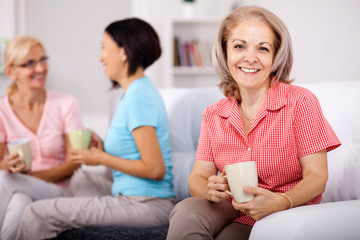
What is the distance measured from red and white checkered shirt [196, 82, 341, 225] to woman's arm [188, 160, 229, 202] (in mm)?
28

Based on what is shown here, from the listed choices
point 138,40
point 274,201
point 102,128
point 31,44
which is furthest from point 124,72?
point 102,128

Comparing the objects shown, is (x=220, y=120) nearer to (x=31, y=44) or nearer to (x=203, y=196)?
(x=203, y=196)

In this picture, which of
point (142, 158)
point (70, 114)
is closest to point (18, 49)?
point (70, 114)

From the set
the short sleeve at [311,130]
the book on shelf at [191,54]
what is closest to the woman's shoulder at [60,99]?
the short sleeve at [311,130]

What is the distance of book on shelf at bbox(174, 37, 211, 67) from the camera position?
14.0 feet

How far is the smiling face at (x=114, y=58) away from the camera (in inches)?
77.5

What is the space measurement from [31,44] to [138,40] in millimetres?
748

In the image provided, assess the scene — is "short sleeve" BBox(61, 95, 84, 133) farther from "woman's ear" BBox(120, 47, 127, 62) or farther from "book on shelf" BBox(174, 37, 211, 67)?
"book on shelf" BBox(174, 37, 211, 67)

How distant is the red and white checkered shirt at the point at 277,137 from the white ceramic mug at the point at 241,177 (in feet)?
0.73

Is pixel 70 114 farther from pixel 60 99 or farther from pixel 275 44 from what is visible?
pixel 275 44

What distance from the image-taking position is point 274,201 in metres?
1.08

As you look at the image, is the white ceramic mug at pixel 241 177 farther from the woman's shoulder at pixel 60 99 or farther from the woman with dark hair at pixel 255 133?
the woman's shoulder at pixel 60 99

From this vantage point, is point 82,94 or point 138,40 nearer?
point 138,40

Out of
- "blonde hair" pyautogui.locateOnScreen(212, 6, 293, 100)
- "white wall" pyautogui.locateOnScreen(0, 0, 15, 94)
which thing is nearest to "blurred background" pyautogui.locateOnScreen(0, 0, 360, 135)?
"white wall" pyautogui.locateOnScreen(0, 0, 15, 94)
